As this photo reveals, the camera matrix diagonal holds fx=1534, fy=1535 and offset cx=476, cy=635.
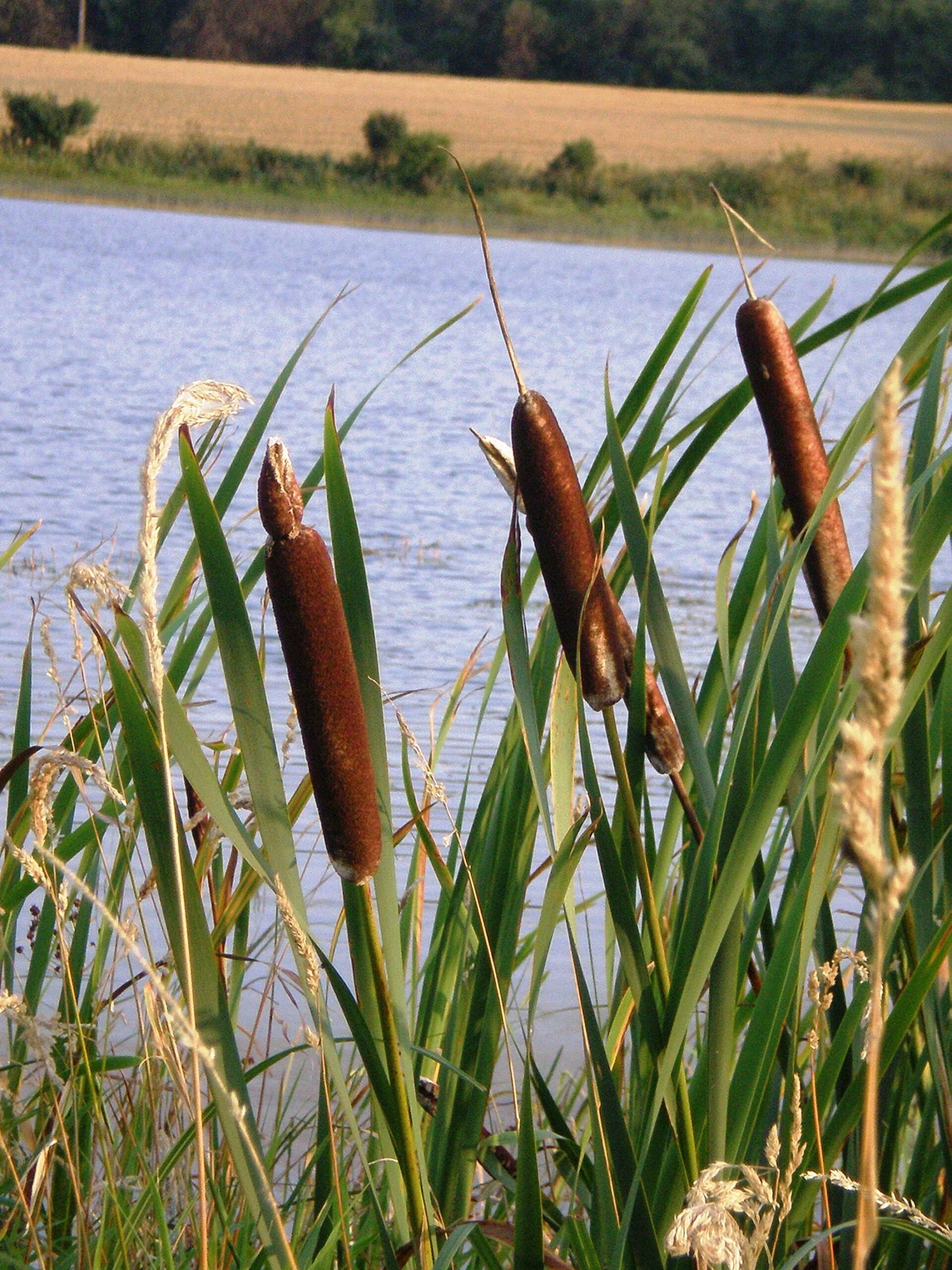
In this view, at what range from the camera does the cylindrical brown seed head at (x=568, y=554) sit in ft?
2.45

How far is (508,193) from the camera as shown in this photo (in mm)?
37219

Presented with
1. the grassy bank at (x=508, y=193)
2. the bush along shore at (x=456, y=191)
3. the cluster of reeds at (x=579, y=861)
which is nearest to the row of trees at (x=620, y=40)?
the bush along shore at (x=456, y=191)

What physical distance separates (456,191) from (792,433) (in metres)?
37.2

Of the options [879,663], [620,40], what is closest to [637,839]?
[879,663]

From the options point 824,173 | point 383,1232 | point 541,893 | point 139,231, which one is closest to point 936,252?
point 824,173

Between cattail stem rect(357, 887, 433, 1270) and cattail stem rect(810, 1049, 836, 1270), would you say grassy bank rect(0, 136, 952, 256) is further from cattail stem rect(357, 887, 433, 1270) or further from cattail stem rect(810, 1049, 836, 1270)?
cattail stem rect(357, 887, 433, 1270)

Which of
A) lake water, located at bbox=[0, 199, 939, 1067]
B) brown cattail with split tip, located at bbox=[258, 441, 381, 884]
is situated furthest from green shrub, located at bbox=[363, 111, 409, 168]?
brown cattail with split tip, located at bbox=[258, 441, 381, 884]

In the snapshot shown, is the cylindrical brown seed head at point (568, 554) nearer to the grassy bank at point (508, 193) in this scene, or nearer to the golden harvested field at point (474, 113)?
the grassy bank at point (508, 193)

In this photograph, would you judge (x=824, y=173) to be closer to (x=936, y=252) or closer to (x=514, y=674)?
(x=936, y=252)

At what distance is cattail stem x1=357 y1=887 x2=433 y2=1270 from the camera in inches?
29.8

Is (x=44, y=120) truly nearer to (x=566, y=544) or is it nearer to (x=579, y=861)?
(x=579, y=861)

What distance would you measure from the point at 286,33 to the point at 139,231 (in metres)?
20.6

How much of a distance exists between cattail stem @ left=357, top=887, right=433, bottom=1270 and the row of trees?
47044 mm

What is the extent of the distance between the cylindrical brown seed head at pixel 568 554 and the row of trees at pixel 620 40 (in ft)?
154
